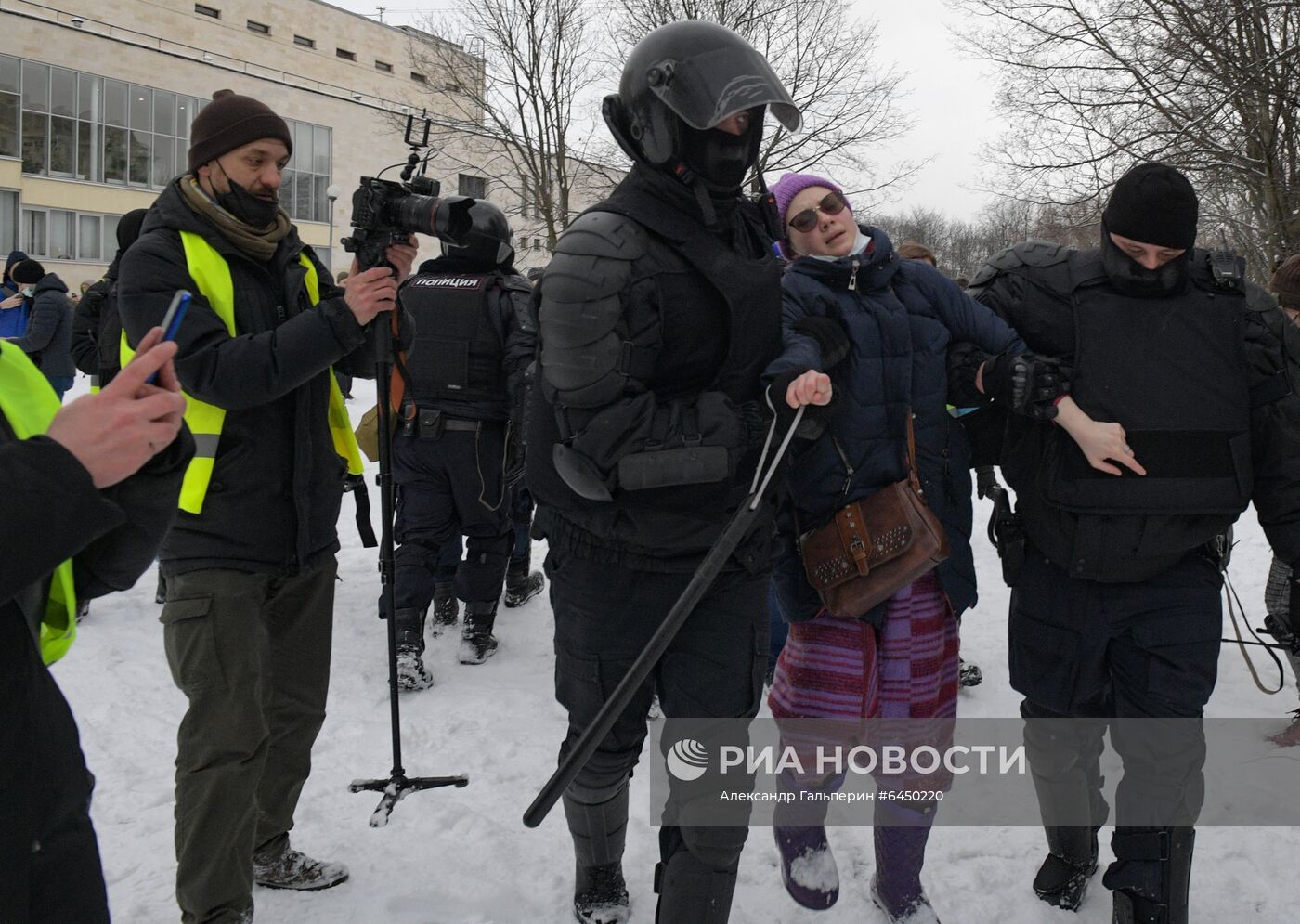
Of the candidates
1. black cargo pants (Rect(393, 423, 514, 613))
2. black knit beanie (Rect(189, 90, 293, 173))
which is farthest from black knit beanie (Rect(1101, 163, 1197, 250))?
black cargo pants (Rect(393, 423, 514, 613))

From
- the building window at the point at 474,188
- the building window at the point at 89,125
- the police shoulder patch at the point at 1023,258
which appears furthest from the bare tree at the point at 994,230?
the building window at the point at 89,125

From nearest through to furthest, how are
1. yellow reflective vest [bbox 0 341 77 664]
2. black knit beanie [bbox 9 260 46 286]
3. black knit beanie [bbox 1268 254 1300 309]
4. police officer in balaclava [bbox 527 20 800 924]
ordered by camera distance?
yellow reflective vest [bbox 0 341 77 664], police officer in balaclava [bbox 527 20 800 924], black knit beanie [bbox 1268 254 1300 309], black knit beanie [bbox 9 260 46 286]

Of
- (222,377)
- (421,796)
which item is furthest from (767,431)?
(421,796)

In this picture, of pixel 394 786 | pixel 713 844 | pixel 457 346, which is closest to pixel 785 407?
pixel 713 844

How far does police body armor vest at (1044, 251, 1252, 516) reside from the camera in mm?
2494

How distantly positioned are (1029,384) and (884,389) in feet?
1.21

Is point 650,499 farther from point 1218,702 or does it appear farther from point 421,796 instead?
point 1218,702

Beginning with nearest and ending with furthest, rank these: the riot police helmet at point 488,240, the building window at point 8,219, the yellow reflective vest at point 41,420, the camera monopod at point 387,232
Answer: the yellow reflective vest at point 41,420 → the camera monopod at point 387,232 → the riot police helmet at point 488,240 → the building window at point 8,219

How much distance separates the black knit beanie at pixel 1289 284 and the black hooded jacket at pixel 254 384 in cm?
353

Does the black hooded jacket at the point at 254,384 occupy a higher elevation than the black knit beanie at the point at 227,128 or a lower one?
lower

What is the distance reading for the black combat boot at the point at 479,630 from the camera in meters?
4.77

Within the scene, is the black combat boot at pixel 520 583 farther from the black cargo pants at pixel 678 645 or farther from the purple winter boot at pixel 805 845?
the black cargo pants at pixel 678 645

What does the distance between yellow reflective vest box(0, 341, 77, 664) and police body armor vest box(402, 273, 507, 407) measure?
317cm

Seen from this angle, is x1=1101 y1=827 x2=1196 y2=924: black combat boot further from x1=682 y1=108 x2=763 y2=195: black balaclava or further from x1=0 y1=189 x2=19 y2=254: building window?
x1=0 y1=189 x2=19 y2=254: building window
